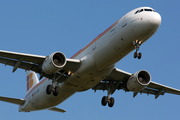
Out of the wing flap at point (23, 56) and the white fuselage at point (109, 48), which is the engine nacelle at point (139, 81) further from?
the wing flap at point (23, 56)

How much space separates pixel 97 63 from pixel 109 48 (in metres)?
1.85

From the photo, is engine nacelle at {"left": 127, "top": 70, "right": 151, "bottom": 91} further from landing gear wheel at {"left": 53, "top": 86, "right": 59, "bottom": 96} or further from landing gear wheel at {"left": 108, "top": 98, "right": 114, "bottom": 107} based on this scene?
landing gear wheel at {"left": 53, "top": 86, "right": 59, "bottom": 96}

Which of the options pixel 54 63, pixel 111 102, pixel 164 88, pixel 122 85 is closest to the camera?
pixel 54 63

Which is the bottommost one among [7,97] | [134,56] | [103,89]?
[7,97]

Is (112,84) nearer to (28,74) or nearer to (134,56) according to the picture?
(134,56)

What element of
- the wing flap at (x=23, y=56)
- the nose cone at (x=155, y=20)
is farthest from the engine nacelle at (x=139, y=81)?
the wing flap at (x=23, y=56)

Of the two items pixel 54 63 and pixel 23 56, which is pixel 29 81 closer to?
pixel 23 56

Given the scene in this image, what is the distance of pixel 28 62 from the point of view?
34031 millimetres

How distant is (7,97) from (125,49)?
1562 centimetres

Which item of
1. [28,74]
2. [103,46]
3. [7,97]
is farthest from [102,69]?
[28,74]

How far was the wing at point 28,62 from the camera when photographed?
3244 centimetres

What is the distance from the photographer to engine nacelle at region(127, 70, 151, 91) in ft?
119

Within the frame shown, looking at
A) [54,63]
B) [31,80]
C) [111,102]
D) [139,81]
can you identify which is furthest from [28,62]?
[31,80]

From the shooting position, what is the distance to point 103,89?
3962 centimetres
